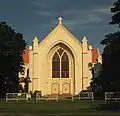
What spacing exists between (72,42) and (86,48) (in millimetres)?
3163

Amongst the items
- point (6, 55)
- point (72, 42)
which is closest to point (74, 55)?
point (72, 42)

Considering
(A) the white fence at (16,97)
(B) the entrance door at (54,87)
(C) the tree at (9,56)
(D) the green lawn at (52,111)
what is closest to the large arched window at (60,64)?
(B) the entrance door at (54,87)

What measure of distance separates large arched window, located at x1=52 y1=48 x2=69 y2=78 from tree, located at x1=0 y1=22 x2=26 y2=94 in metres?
13.0

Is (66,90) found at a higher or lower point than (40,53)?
lower

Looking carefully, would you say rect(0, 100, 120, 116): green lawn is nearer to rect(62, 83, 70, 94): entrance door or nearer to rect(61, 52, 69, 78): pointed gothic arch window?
rect(62, 83, 70, 94): entrance door

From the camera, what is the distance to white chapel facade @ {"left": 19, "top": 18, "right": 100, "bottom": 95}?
89.1 metres

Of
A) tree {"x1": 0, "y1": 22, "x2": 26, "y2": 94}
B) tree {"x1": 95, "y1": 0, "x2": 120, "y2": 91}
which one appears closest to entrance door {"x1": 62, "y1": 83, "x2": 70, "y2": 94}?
tree {"x1": 95, "y1": 0, "x2": 120, "y2": 91}

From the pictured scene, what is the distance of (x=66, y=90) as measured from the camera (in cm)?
9044

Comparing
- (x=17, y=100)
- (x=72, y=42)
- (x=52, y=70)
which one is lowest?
(x=17, y=100)

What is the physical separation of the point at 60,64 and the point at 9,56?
62.3 feet

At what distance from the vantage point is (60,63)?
90.2m

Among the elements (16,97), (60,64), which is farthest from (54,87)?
(16,97)

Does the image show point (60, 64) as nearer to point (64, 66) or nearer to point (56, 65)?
point (56, 65)

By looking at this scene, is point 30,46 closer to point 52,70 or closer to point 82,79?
point 52,70
